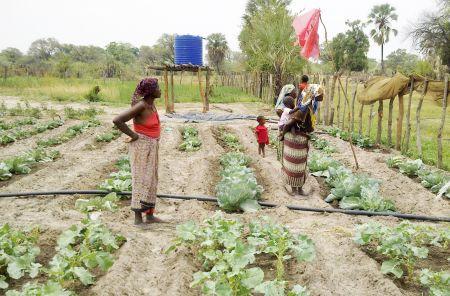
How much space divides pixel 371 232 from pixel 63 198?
3791 mm

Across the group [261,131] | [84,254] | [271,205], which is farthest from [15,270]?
[261,131]

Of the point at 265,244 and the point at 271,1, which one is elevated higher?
the point at 271,1

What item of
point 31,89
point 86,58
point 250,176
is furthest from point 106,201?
point 86,58

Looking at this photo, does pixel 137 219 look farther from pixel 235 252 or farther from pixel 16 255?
pixel 235 252

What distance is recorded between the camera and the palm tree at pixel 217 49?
46.2 meters

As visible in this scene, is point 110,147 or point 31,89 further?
point 31,89

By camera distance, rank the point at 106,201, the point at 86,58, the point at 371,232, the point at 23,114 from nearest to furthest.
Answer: the point at 371,232
the point at 106,201
the point at 23,114
the point at 86,58

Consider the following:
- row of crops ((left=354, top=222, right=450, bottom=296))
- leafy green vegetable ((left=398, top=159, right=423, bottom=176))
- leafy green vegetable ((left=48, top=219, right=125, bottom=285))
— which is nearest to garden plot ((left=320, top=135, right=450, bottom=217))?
leafy green vegetable ((left=398, top=159, right=423, bottom=176))

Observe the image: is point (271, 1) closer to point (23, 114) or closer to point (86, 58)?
point (23, 114)

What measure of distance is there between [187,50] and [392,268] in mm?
12420

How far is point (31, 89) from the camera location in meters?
24.2

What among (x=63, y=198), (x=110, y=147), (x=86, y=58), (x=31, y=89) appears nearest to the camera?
(x=63, y=198)

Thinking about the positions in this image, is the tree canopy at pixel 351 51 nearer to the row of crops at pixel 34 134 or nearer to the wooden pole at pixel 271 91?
the wooden pole at pixel 271 91

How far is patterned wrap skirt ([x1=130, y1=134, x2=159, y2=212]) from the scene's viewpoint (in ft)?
13.5
